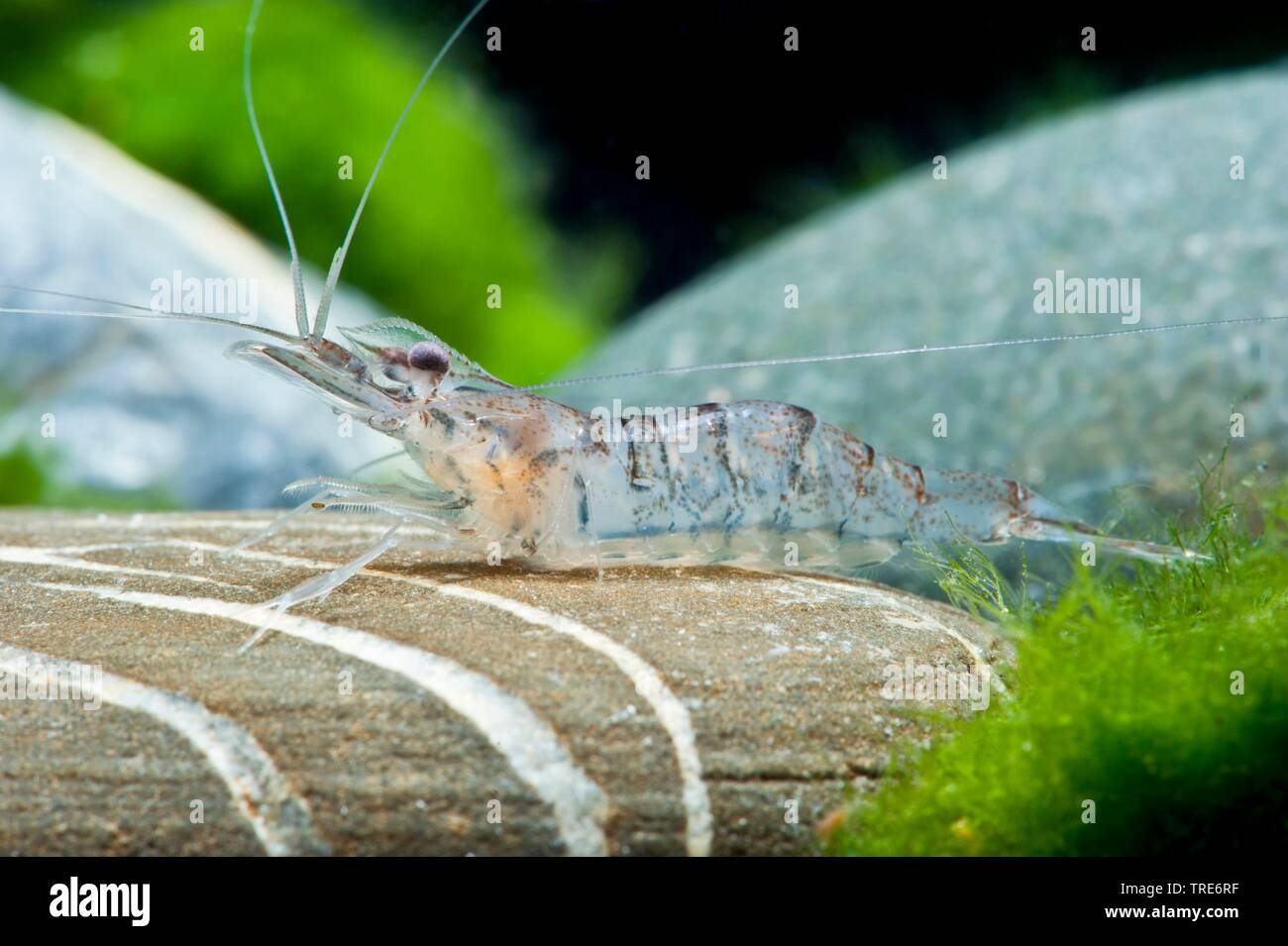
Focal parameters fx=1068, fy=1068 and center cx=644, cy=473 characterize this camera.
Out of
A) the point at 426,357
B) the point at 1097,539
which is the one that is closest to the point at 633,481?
the point at 426,357

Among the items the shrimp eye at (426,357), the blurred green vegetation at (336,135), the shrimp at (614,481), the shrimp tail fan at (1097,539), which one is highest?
the blurred green vegetation at (336,135)

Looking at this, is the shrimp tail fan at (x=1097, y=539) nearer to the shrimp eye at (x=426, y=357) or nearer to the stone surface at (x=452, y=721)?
A: the stone surface at (x=452, y=721)

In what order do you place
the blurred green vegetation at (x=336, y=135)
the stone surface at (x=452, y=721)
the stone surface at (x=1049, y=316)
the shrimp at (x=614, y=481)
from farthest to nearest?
the blurred green vegetation at (x=336, y=135) → the stone surface at (x=1049, y=316) → the shrimp at (x=614, y=481) → the stone surface at (x=452, y=721)

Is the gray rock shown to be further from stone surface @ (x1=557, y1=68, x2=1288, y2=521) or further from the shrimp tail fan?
the shrimp tail fan

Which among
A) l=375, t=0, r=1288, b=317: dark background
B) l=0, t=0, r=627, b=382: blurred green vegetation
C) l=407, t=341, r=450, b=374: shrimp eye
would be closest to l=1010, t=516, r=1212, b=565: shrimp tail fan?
l=407, t=341, r=450, b=374: shrimp eye

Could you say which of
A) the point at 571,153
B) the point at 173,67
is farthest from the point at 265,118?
the point at 571,153

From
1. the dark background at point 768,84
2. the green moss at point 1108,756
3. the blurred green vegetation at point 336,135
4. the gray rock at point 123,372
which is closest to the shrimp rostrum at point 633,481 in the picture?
the green moss at point 1108,756

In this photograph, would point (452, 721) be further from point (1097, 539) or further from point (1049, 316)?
point (1049, 316)

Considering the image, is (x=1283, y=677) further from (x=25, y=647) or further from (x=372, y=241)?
(x=372, y=241)
